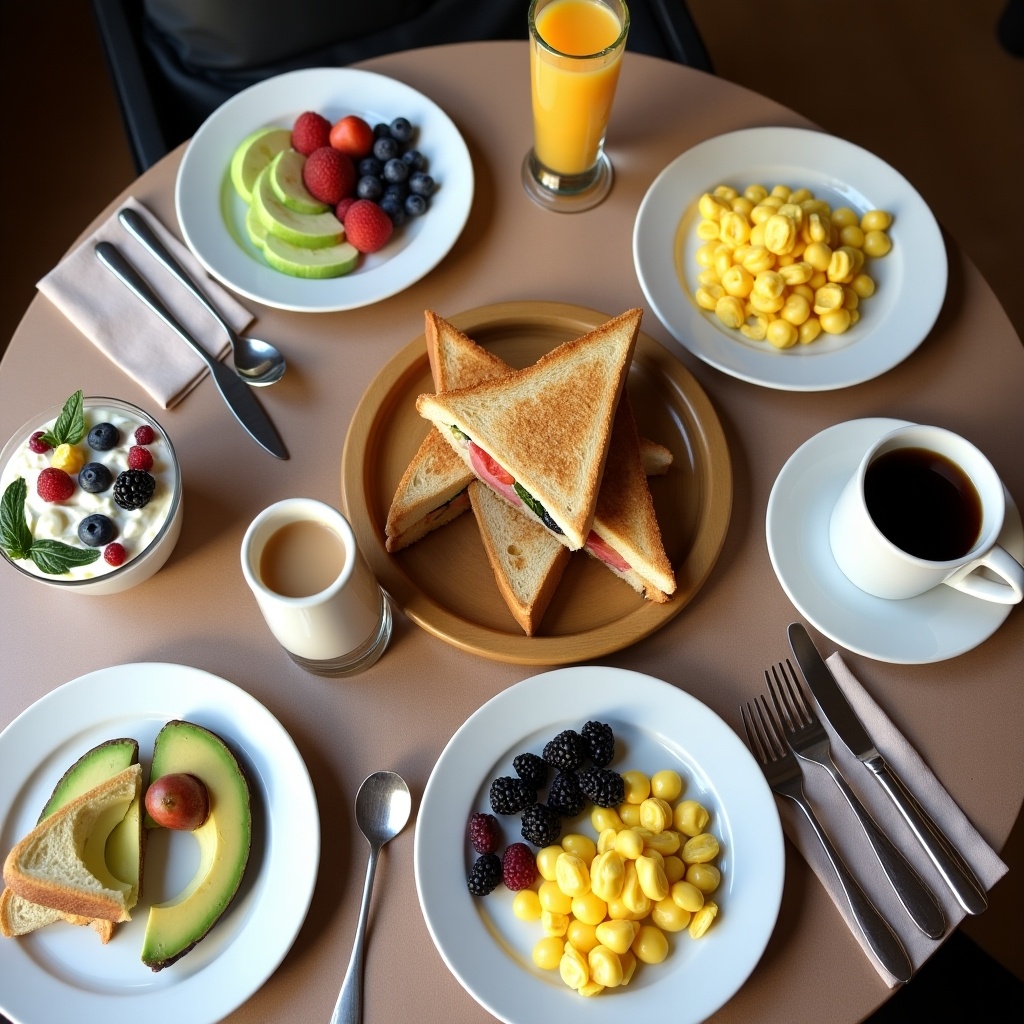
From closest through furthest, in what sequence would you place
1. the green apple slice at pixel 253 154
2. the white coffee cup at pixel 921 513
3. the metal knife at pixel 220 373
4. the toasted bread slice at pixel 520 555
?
the white coffee cup at pixel 921 513 → the toasted bread slice at pixel 520 555 → the metal knife at pixel 220 373 → the green apple slice at pixel 253 154

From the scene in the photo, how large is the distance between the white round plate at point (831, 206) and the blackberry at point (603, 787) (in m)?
0.63

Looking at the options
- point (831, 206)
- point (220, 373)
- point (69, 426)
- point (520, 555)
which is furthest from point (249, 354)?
point (831, 206)

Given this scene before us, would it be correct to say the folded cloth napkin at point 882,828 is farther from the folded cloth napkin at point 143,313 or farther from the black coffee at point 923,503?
the folded cloth napkin at point 143,313

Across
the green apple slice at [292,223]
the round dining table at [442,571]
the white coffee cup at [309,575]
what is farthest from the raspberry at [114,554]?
the green apple slice at [292,223]

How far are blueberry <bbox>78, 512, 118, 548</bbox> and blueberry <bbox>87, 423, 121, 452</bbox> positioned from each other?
0.34 ft

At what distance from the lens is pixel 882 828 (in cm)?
115

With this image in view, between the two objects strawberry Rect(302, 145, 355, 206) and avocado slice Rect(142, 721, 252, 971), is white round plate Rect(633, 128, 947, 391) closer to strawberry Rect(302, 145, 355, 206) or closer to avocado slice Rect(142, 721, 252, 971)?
strawberry Rect(302, 145, 355, 206)

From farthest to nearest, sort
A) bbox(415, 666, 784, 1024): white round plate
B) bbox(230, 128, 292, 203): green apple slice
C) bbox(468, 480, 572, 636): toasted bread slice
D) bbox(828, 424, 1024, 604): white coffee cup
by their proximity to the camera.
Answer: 1. bbox(230, 128, 292, 203): green apple slice
2. bbox(468, 480, 572, 636): toasted bread slice
3. bbox(828, 424, 1024, 604): white coffee cup
4. bbox(415, 666, 784, 1024): white round plate

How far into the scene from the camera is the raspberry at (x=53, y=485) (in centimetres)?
119

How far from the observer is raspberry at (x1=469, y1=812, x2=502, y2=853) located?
110 centimetres

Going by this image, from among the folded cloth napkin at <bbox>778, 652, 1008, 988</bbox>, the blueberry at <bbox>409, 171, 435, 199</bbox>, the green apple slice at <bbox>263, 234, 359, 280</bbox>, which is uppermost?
the blueberry at <bbox>409, 171, 435, 199</bbox>

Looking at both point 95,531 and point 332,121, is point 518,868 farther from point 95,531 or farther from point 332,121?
point 332,121

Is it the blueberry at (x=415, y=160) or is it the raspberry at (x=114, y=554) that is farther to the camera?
the blueberry at (x=415, y=160)

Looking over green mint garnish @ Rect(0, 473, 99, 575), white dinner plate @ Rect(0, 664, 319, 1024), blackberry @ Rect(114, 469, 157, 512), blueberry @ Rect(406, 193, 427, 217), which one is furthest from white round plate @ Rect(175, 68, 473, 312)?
white dinner plate @ Rect(0, 664, 319, 1024)
